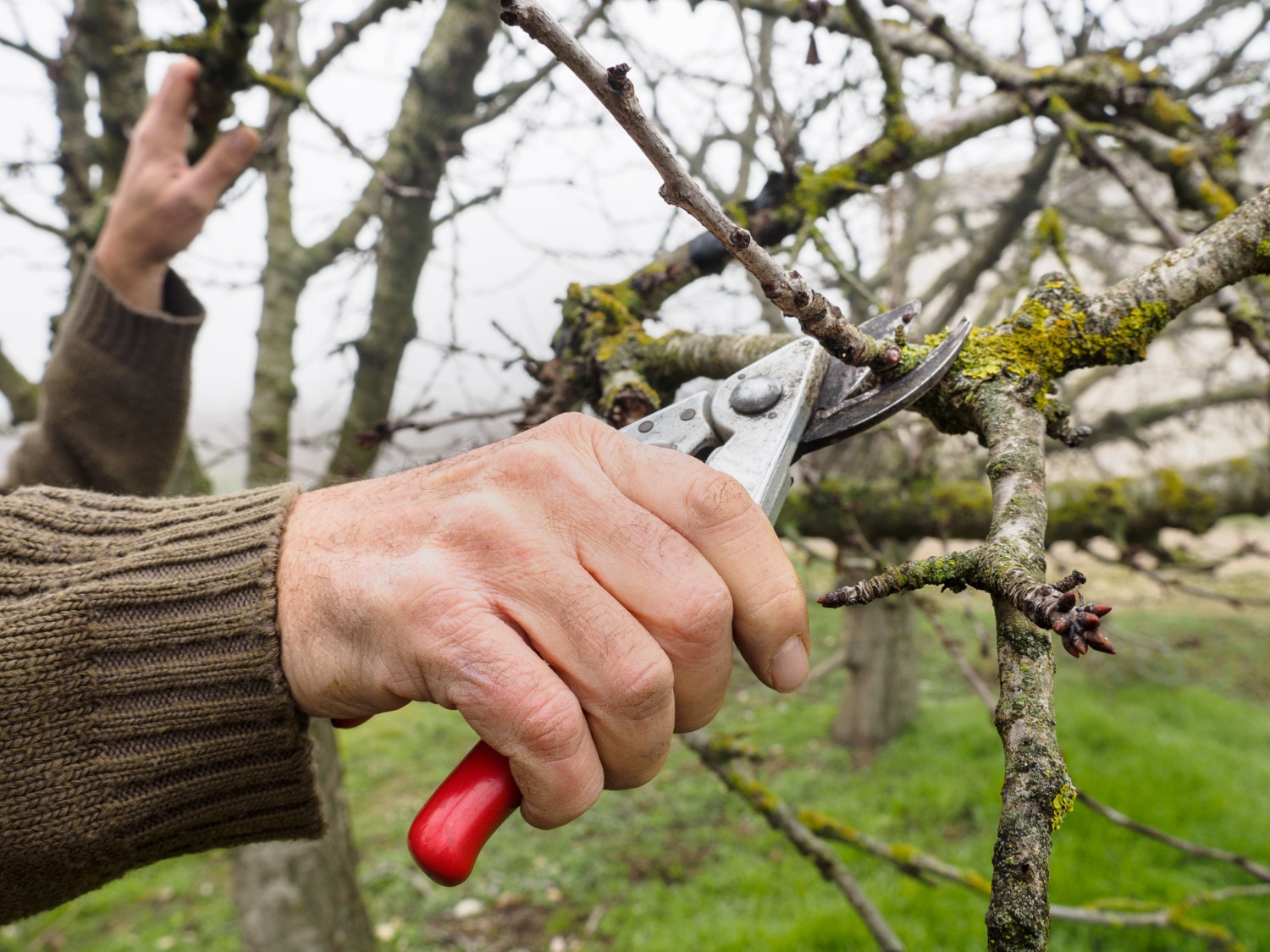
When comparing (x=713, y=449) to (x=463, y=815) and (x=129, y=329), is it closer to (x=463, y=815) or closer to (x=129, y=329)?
(x=463, y=815)

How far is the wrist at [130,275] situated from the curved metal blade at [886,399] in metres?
2.67

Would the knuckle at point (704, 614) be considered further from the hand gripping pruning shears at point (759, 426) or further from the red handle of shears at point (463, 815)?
the red handle of shears at point (463, 815)

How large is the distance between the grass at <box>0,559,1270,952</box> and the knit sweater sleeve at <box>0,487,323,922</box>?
3.45m

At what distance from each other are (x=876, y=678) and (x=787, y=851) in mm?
2258

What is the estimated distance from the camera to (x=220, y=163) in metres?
2.66

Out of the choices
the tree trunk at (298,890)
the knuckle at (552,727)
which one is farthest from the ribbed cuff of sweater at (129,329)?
the knuckle at (552,727)

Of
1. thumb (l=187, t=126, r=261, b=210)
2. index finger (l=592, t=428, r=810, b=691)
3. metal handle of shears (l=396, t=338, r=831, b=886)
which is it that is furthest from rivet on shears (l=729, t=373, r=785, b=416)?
thumb (l=187, t=126, r=261, b=210)

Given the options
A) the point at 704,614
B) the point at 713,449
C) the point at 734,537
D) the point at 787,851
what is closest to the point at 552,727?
the point at 704,614

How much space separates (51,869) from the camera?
1.15 metres

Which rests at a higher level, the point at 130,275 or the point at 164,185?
the point at 164,185

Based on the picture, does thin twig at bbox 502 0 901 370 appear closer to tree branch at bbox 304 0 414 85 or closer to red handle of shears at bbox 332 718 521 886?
red handle of shears at bbox 332 718 521 886

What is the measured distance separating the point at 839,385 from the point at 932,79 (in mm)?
5087

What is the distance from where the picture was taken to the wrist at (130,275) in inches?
109

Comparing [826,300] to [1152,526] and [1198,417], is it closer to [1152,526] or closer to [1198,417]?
[1152,526]
